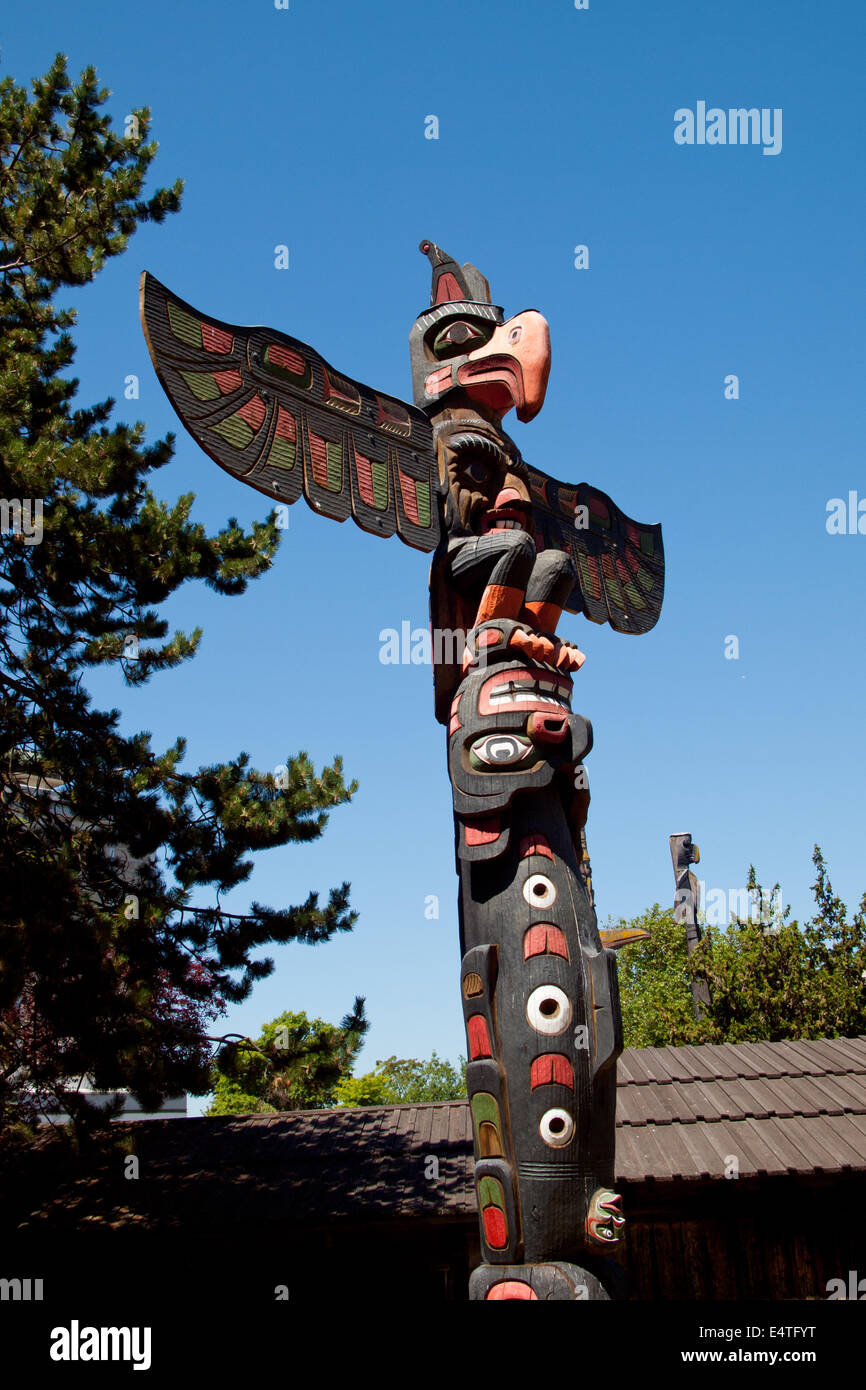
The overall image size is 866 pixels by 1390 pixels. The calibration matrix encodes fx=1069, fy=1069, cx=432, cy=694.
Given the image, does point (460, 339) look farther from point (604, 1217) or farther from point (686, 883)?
point (686, 883)

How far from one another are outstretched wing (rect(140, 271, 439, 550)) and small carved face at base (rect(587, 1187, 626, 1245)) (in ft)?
12.1

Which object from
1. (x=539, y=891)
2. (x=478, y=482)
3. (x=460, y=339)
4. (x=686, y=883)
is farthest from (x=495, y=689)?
(x=686, y=883)

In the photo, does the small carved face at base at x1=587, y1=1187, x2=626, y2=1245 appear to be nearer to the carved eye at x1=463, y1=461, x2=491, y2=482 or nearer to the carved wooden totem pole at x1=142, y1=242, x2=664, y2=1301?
the carved wooden totem pole at x1=142, y1=242, x2=664, y2=1301

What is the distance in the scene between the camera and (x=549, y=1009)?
5.21 m

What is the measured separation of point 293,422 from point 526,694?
205 centimetres

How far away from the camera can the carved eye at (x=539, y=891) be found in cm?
548

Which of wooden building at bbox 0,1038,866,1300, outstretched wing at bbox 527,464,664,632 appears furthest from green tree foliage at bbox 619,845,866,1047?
outstretched wing at bbox 527,464,664,632

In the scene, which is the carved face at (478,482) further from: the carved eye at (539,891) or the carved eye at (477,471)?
the carved eye at (539,891)

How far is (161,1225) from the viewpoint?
28.2 feet

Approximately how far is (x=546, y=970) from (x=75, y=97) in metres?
7.31

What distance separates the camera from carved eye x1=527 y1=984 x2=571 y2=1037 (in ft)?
17.0
